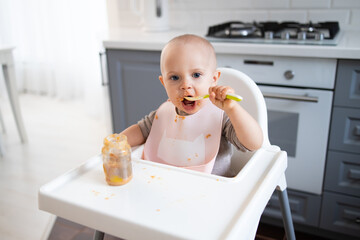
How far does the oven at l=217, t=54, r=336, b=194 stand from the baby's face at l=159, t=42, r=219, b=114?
26.4 inches

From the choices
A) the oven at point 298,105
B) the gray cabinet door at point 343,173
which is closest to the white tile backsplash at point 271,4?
the oven at point 298,105

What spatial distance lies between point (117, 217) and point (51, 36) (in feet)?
10.7

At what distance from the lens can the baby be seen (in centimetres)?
84

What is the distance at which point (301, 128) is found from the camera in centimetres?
150

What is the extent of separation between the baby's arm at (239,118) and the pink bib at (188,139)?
11cm

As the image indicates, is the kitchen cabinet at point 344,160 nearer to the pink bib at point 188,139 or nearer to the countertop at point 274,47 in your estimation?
the countertop at point 274,47

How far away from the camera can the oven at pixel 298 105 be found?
1.43 m

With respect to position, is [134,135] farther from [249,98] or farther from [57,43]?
[57,43]

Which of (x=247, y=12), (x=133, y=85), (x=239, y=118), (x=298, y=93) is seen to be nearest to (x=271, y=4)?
(x=247, y=12)

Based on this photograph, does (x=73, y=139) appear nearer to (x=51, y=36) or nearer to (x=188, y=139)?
(x=51, y=36)

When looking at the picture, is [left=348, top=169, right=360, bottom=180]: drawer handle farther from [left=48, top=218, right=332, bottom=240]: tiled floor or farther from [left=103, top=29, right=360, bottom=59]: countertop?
[left=103, top=29, right=360, bottom=59]: countertop

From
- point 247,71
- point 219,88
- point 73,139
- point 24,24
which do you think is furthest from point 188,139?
point 24,24

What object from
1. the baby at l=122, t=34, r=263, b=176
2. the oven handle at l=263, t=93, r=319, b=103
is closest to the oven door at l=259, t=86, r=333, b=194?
the oven handle at l=263, t=93, r=319, b=103

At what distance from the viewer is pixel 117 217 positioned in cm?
65
